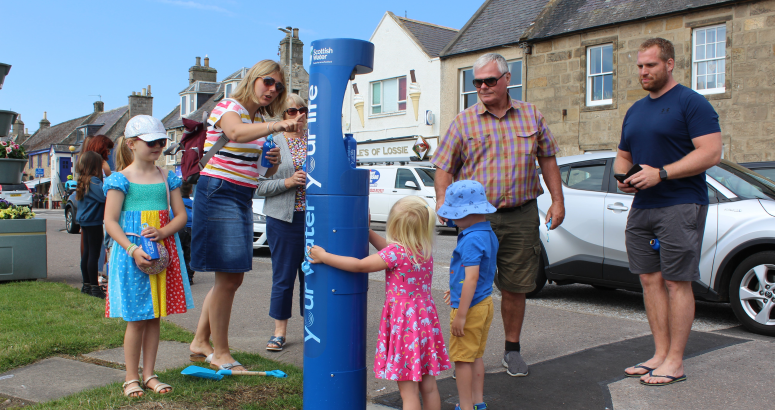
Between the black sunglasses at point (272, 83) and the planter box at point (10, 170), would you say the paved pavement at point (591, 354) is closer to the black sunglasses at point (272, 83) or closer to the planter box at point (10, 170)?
the black sunglasses at point (272, 83)

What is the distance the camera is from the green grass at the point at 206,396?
3205 mm

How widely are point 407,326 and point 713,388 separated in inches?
75.9

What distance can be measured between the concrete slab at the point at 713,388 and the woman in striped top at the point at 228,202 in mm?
2282

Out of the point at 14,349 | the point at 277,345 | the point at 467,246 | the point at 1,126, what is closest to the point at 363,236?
the point at 467,246

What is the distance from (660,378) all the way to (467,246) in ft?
5.07

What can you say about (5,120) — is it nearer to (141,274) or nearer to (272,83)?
(141,274)

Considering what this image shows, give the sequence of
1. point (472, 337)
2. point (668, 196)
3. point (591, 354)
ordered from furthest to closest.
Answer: point (591, 354)
point (668, 196)
point (472, 337)

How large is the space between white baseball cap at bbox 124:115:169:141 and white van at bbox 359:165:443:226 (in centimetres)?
1282

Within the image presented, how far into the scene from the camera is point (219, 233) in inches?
150

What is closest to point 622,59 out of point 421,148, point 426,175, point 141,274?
point 426,175

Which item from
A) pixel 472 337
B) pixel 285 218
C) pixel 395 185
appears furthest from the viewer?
pixel 395 185

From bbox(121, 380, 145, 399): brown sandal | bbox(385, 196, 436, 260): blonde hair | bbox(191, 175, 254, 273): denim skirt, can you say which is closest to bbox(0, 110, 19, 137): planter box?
bbox(191, 175, 254, 273): denim skirt

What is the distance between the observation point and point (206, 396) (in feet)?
11.0

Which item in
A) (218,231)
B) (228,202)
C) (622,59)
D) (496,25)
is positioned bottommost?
(218,231)
